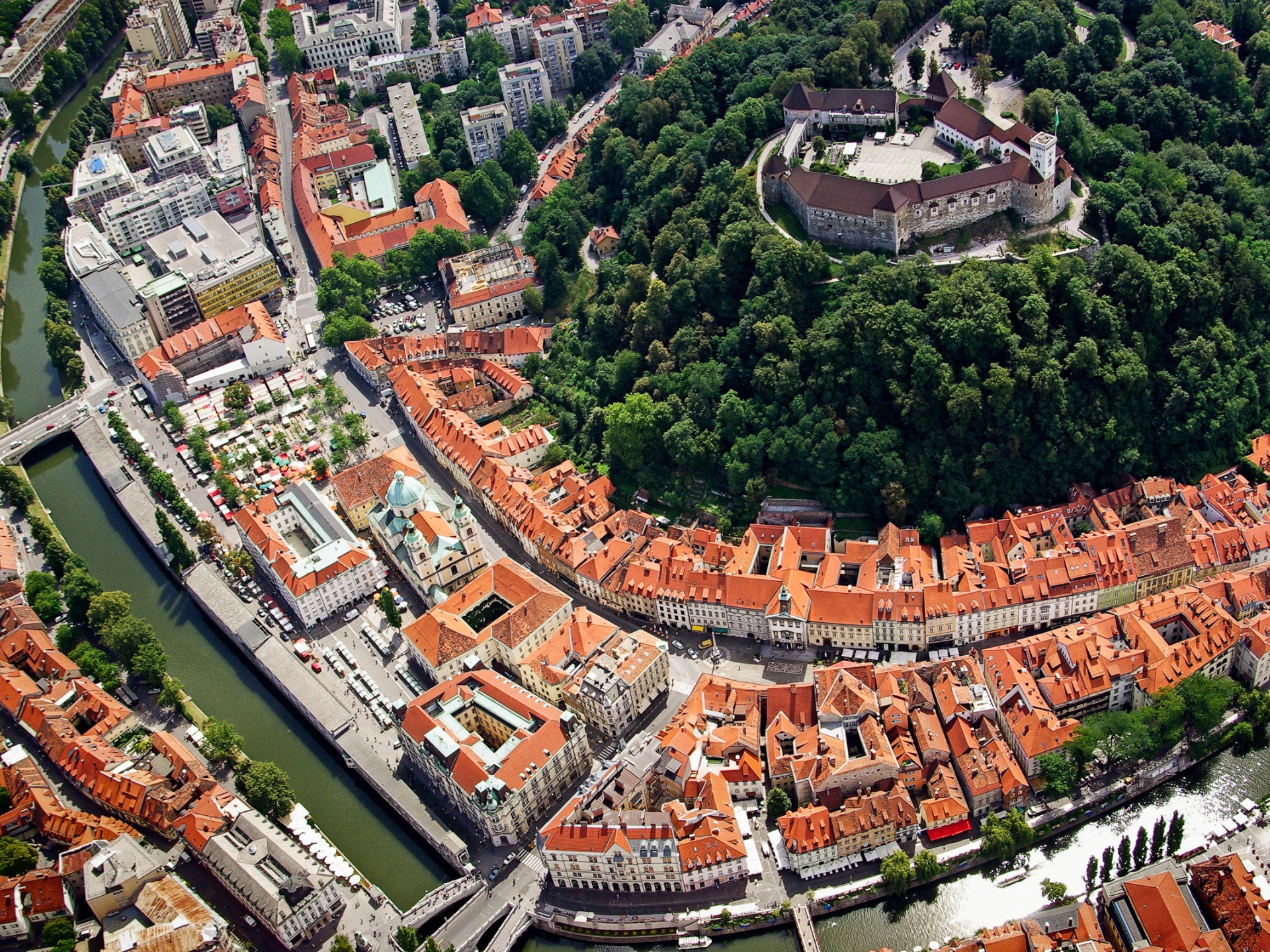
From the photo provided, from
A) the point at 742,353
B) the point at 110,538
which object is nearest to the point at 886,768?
the point at 742,353

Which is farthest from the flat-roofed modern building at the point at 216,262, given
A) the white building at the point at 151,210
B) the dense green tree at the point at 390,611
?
the dense green tree at the point at 390,611

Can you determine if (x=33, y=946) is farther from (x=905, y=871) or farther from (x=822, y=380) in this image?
(x=822, y=380)

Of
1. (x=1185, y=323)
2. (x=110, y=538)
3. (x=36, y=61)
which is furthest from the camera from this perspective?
(x=36, y=61)

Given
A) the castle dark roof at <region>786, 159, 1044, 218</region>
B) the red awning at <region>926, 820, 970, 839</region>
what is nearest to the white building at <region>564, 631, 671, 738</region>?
the red awning at <region>926, 820, 970, 839</region>

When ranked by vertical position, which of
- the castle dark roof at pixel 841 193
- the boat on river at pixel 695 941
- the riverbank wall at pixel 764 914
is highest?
the castle dark roof at pixel 841 193

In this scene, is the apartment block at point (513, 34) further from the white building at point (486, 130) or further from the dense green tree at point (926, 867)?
the dense green tree at point (926, 867)

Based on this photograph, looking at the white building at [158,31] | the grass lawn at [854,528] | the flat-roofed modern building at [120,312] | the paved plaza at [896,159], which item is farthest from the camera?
the white building at [158,31]
